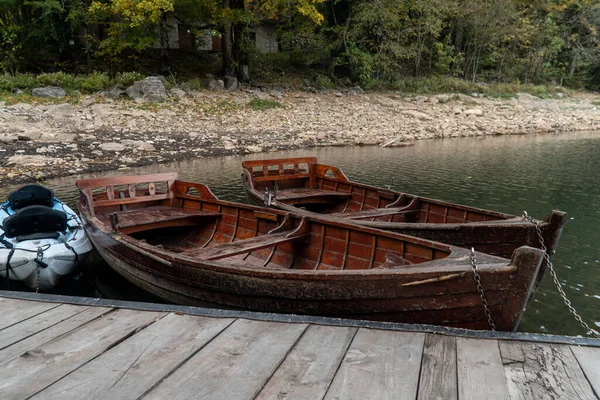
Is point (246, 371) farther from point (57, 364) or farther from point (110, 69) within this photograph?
point (110, 69)

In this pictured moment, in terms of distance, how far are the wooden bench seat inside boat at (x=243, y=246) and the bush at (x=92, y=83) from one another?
21.4 metres

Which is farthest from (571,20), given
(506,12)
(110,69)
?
(110,69)

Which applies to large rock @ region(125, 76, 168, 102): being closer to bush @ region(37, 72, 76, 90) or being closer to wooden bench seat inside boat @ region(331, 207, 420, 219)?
bush @ region(37, 72, 76, 90)

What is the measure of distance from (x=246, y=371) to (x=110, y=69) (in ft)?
96.4

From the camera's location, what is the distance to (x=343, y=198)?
11.1m

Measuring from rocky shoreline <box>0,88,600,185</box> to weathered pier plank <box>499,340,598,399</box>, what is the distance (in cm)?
1682

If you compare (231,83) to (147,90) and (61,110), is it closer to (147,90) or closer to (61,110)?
(147,90)

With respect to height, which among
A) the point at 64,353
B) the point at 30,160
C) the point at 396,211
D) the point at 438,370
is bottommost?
the point at 30,160

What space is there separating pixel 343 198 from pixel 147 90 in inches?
693

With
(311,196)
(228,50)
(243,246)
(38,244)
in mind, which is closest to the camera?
(243,246)

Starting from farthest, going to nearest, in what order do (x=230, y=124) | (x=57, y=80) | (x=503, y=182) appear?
(x=230, y=124) < (x=57, y=80) < (x=503, y=182)

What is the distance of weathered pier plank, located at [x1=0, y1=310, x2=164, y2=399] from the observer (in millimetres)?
3207

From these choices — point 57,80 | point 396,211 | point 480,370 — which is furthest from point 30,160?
point 480,370

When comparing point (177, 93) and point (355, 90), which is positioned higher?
point (355, 90)
